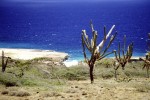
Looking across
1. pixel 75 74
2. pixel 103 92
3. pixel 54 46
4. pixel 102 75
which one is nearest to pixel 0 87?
pixel 103 92

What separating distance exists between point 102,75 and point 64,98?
37.4ft

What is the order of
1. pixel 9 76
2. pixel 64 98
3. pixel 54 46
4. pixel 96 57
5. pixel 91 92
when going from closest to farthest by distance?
pixel 64 98 < pixel 91 92 < pixel 9 76 < pixel 96 57 < pixel 54 46

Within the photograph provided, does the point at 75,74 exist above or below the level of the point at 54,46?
below

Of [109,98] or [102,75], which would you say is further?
[102,75]

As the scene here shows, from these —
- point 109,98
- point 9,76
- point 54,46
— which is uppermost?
point 54,46

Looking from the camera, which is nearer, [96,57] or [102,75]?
[96,57]

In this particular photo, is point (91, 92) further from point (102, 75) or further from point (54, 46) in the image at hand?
point (54, 46)

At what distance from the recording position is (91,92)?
601 inches

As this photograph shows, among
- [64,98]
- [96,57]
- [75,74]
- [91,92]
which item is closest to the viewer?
[64,98]

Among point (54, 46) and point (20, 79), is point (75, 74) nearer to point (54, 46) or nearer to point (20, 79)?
point (20, 79)

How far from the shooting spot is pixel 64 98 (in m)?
13.8

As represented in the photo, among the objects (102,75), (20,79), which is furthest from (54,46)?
(20,79)

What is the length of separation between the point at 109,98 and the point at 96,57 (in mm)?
6951

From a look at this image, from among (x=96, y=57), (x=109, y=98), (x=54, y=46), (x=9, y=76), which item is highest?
(x=54, y=46)
